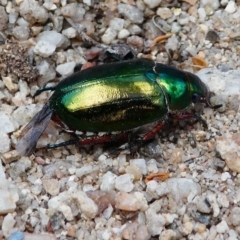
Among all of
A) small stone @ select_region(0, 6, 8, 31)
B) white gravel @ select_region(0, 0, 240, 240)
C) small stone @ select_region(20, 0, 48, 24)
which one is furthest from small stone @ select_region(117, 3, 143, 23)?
small stone @ select_region(0, 6, 8, 31)

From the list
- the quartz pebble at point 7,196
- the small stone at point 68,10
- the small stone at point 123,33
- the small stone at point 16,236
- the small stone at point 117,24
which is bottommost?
the small stone at point 16,236

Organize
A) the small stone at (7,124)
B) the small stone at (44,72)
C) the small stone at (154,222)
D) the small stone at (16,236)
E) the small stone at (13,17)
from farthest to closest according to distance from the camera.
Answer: the small stone at (13,17)
the small stone at (44,72)
the small stone at (7,124)
the small stone at (154,222)
the small stone at (16,236)

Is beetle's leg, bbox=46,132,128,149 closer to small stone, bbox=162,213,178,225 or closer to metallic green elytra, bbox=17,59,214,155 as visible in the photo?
metallic green elytra, bbox=17,59,214,155

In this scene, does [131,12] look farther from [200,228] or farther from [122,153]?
[200,228]

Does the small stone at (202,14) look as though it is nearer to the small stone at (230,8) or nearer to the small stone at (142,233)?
the small stone at (230,8)

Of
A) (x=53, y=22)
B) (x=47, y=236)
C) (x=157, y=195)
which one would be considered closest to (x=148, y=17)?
(x=53, y=22)

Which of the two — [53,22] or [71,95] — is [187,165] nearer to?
[71,95]

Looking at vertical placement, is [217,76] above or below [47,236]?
above

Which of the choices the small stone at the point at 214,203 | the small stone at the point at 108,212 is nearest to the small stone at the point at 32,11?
the small stone at the point at 108,212
